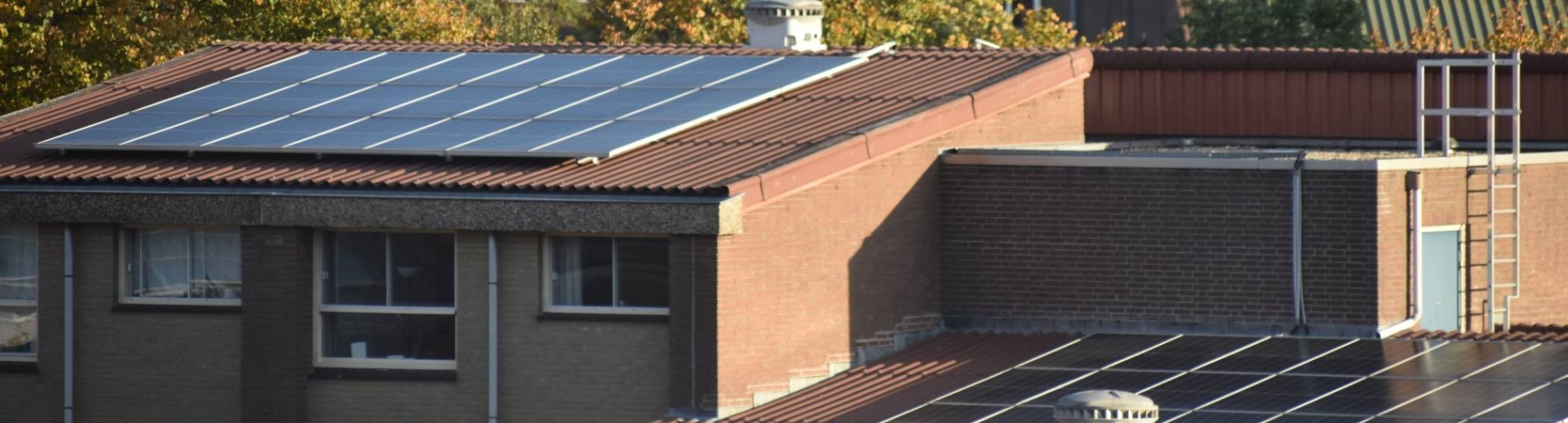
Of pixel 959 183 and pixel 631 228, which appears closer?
pixel 631 228

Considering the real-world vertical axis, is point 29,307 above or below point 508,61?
below

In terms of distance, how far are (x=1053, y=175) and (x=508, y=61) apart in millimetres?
6490

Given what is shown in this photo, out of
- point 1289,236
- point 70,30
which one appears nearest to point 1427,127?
point 1289,236

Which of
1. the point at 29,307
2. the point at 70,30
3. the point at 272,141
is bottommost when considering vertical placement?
the point at 29,307

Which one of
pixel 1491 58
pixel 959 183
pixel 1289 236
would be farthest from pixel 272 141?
pixel 1491 58

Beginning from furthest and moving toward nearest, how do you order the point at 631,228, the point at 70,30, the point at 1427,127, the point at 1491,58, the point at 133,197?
the point at 70,30, the point at 1427,127, the point at 1491,58, the point at 133,197, the point at 631,228

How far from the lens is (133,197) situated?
70.0ft

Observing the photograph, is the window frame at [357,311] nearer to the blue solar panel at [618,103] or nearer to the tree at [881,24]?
the blue solar panel at [618,103]

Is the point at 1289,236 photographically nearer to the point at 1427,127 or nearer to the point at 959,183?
the point at 959,183

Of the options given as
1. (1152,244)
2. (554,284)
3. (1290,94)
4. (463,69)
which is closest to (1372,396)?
(1152,244)

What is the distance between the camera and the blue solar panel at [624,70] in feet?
77.6

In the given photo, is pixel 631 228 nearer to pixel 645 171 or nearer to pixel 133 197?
pixel 645 171

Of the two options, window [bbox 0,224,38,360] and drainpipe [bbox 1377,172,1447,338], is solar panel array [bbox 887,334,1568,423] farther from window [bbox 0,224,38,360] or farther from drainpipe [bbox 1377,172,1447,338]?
window [bbox 0,224,38,360]

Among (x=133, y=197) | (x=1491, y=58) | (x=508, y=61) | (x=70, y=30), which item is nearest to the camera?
(x=133, y=197)
